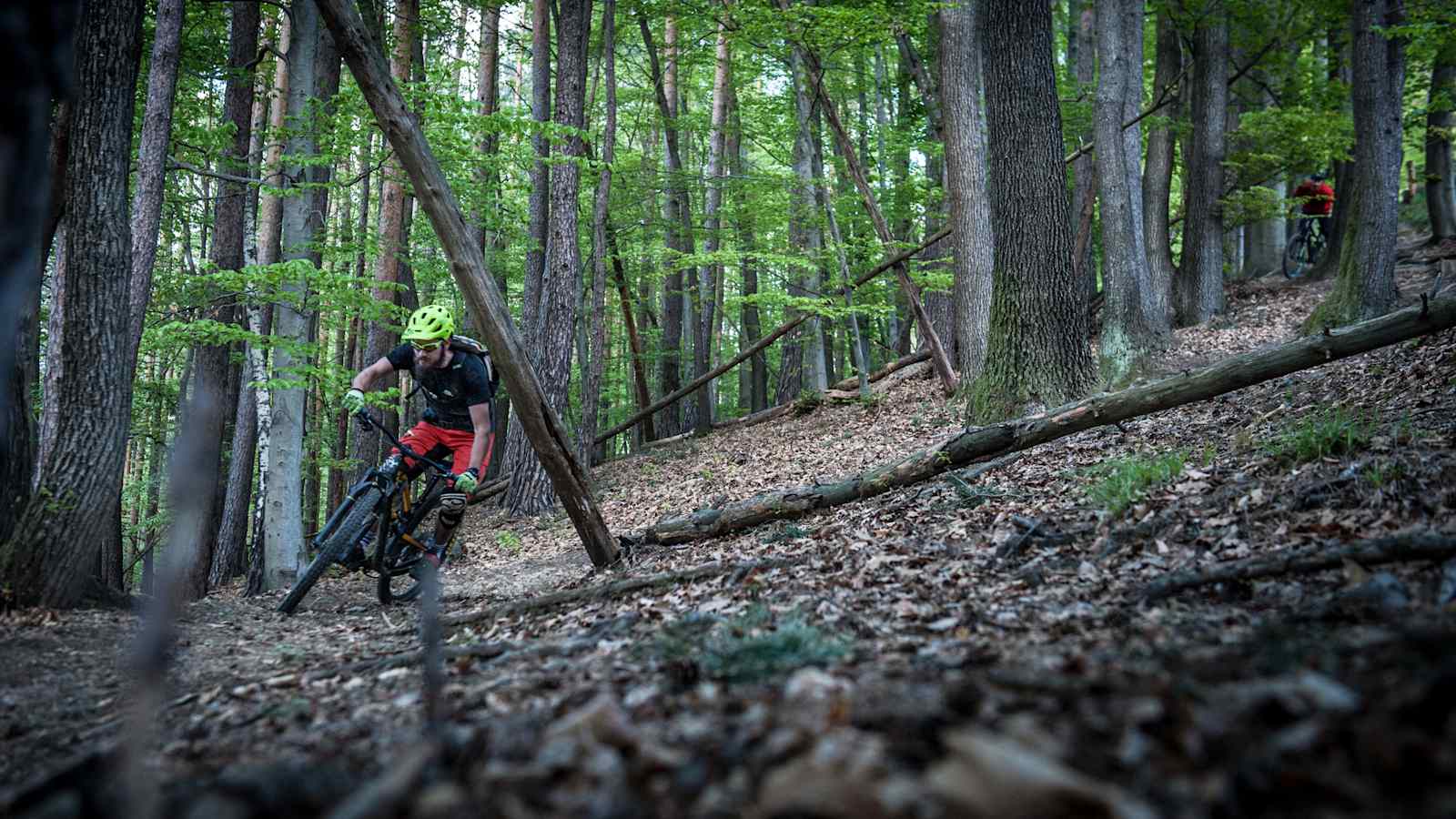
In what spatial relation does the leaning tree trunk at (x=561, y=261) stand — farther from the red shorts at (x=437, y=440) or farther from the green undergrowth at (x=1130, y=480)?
the green undergrowth at (x=1130, y=480)

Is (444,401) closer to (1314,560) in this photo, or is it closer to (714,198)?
(1314,560)

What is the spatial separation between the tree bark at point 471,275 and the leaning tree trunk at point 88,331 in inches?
66.5

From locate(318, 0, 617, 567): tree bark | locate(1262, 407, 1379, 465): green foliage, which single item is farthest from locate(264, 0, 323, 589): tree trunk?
locate(1262, 407, 1379, 465): green foliage

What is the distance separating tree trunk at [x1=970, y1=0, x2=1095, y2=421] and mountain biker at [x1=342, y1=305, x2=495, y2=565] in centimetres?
504

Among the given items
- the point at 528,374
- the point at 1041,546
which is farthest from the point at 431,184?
the point at 1041,546

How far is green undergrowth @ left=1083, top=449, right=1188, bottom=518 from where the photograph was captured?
519 centimetres

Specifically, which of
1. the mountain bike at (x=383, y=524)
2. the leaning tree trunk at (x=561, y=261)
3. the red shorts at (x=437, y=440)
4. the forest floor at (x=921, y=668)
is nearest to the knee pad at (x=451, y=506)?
the mountain bike at (x=383, y=524)

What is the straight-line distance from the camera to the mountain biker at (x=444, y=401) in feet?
21.9

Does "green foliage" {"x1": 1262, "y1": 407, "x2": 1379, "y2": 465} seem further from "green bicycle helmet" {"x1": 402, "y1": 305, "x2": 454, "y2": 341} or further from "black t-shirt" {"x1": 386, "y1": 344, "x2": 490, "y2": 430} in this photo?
"green bicycle helmet" {"x1": 402, "y1": 305, "x2": 454, "y2": 341}

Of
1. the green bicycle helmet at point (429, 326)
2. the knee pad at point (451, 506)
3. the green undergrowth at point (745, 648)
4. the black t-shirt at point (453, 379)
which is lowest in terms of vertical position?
the green undergrowth at point (745, 648)

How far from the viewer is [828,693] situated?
7.59 feet

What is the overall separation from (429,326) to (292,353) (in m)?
3.73

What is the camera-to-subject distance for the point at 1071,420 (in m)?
6.59

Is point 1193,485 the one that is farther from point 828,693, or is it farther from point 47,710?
point 47,710
